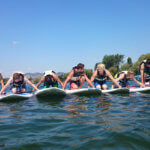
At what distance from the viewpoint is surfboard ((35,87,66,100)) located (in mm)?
6867

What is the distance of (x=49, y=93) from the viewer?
23.2 ft

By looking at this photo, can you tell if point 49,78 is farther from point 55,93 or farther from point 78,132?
point 78,132

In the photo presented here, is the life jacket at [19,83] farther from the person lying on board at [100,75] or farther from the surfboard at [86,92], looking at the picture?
the person lying on board at [100,75]

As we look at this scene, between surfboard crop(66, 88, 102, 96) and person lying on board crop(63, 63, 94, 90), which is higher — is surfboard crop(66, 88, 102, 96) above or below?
below

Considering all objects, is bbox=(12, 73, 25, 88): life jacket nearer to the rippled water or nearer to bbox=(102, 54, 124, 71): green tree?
the rippled water

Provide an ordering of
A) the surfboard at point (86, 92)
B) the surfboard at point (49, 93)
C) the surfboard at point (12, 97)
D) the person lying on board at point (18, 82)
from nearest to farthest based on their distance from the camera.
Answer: the surfboard at point (12, 97)
the surfboard at point (49, 93)
the surfboard at point (86, 92)
the person lying on board at point (18, 82)

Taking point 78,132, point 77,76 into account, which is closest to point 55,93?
point 77,76

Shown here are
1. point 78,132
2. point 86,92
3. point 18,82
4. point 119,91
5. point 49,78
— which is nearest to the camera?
point 78,132

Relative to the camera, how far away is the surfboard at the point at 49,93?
22.5 feet

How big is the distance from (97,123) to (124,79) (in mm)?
6836

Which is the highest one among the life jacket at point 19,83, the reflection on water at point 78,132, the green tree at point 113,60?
the green tree at point 113,60

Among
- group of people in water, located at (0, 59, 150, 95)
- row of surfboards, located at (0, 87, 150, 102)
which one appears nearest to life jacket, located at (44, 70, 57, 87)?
group of people in water, located at (0, 59, 150, 95)

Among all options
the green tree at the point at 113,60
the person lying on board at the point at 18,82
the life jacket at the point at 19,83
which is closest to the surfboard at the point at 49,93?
the person lying on board at the point at 18,82

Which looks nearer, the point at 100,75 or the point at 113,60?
the point at 100,75
